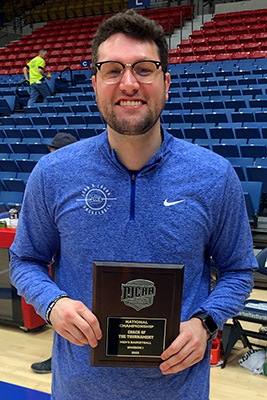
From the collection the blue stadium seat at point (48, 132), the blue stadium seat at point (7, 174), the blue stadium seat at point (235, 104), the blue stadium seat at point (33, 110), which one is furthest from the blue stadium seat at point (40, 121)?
the blue stadium seat at point (235, 104)

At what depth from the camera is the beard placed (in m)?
0.95

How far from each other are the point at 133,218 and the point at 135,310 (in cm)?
19

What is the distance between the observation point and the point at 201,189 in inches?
38.3

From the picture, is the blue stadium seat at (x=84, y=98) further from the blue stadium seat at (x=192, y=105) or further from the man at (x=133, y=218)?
the man at (x=133, y=218)

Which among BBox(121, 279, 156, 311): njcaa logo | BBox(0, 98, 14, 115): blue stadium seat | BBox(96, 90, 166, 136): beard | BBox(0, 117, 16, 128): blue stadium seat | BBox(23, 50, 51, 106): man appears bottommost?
BBox(121, 279, 156, 311): njcaa logo

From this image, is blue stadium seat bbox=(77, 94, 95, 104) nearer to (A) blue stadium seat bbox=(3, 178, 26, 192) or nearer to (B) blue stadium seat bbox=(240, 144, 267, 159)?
(A) blue stadium seat bbox=(3, 178, 26, 192)

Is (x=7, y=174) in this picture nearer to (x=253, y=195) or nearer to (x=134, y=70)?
(x=253, y=195)

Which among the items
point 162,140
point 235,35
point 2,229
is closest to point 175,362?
point 162,140

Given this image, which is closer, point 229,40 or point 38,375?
point 38,375

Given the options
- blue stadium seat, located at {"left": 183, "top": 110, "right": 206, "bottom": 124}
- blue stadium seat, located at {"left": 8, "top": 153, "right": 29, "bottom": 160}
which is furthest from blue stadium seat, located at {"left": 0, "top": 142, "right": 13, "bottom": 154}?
blue stadium seat, located at {"left": 183, "top": 110, "right": 206, "bottom": 124}

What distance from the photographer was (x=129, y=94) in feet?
3.11

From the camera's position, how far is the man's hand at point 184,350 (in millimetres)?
871

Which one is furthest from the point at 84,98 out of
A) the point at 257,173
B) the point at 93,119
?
the point at 257,173

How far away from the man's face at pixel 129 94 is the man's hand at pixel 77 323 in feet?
1.25
